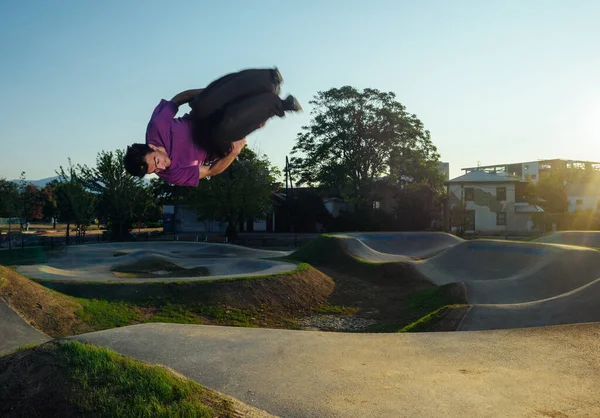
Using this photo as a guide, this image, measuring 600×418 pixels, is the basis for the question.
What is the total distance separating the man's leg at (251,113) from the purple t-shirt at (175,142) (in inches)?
9.4

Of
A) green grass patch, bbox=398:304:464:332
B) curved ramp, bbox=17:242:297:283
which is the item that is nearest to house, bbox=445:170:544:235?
curved ramp, bbox=17:242:297:283

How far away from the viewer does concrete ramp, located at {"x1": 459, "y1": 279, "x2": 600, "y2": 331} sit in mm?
10883

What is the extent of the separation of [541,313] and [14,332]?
11204 mm

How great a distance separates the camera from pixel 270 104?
3.79 m

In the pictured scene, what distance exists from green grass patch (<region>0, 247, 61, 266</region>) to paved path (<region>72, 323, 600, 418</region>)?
1619 centimetres

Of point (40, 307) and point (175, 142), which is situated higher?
point (175, 142)

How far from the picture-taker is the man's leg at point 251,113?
3781 millimetres

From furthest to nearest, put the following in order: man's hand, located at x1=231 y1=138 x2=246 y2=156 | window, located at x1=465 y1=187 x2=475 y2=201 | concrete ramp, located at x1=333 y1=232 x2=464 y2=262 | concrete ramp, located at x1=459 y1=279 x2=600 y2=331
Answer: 1. window, located at x1=465 y1=187 x2=475 y2=201
2. concrete ramp, located at x1=333 y1=232 x2=464 y2=262
3. concrete ramp, located at x1=459 y1=279 x2=600 y2=331
4. man's hand, located at x1=231 y1=138 x2=246 y2=156

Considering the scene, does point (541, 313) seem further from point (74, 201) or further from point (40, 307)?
point (74, 201)

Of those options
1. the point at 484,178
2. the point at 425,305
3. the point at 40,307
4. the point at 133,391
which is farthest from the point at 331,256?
the point at 484,178

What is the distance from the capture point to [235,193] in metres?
38.8

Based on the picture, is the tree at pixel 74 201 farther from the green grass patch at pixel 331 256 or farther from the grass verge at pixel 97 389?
the grass verge at pixel 97 389

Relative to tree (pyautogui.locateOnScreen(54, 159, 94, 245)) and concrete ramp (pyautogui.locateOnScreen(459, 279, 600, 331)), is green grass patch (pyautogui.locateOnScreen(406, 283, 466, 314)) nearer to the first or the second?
concrete ramp (pyautogui.locateOnScreen(459, 279, 600, 331))

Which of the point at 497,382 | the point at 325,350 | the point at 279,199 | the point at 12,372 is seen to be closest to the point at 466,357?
the point at 497,382
